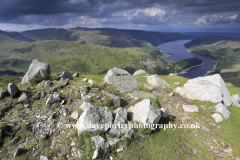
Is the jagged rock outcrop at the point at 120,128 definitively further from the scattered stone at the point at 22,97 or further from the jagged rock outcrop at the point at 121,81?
the scattered stone at the point at 22,97

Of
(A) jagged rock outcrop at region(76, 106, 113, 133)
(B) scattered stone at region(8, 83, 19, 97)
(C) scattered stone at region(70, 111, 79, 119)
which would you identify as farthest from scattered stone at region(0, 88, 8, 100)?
(A) jagged rock outcrop at region(76, 106, 113, 133)

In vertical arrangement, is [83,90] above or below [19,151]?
above

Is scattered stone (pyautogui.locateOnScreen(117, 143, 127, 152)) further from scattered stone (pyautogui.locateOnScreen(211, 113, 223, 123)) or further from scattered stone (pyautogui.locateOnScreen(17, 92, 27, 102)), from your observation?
scattered stone (pyautogui.locateOnScreen(211, 113, 223, 123))

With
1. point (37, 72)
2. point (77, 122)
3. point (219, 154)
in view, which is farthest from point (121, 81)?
point (219, 154)

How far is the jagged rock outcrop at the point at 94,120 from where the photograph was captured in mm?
12219

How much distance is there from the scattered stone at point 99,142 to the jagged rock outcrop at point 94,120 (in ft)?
3.20

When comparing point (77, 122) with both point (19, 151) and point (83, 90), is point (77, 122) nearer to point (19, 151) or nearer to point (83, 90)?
point (19, 151)

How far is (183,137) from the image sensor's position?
1577 cm

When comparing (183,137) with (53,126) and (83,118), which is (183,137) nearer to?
(83,118)

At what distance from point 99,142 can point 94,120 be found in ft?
7.85

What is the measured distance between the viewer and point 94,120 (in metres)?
12.7

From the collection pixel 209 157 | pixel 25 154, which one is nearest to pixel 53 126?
pixel 25 154

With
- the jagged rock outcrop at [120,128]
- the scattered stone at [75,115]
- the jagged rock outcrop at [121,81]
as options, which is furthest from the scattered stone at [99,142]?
the jagged rock outcrop at [121,81]

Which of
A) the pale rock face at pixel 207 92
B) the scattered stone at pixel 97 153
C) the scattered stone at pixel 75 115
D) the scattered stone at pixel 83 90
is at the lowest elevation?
the pale rock face at pixel 207 92
